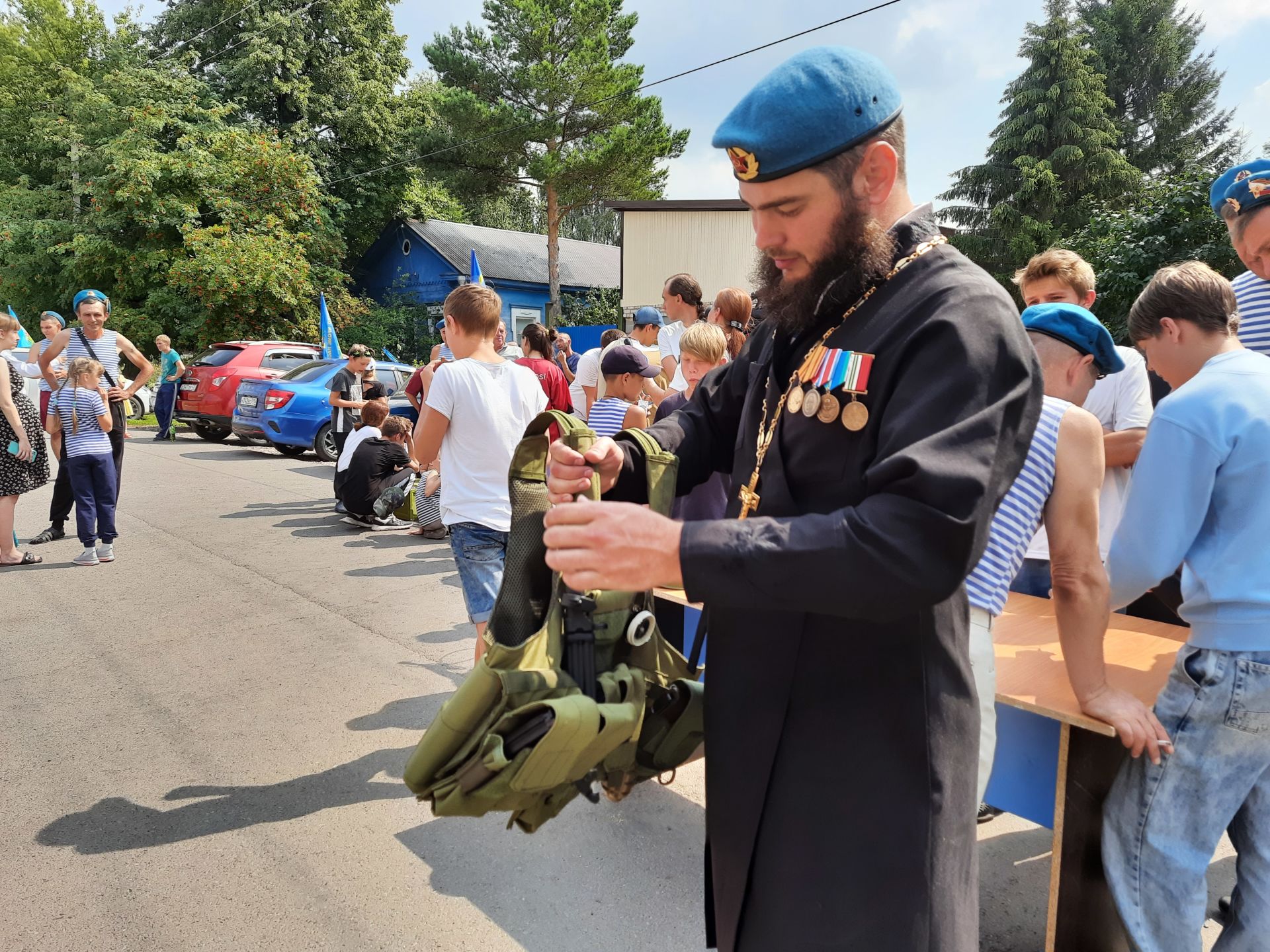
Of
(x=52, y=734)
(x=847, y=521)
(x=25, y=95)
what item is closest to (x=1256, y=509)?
(x=847, y=521)

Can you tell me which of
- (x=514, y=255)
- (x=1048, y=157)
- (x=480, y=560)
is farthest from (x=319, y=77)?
(x=480, y=560)

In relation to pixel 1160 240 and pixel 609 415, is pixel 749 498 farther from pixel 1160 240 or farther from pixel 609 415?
pixel 1160 240

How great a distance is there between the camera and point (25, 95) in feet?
106

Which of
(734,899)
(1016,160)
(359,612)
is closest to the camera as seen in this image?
(734,899)

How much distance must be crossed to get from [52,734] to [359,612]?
212cm

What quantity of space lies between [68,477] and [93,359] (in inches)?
42.0

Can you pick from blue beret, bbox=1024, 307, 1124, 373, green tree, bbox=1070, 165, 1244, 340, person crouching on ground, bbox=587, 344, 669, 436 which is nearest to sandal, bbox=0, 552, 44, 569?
person crouching on ground, bbox=587, 344, 669, 436

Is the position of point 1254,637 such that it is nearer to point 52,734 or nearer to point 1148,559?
point 1148,559

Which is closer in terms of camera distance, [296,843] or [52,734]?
[296,843]

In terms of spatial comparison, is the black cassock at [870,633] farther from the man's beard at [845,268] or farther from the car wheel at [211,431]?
the car wheel at [211,431]

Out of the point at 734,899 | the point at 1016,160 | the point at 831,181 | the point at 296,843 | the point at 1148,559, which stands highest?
the point at 1016,160


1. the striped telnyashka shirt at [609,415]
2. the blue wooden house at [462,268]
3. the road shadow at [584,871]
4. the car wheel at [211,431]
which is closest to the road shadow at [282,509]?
the striped telnyashka shirt at [609,415]

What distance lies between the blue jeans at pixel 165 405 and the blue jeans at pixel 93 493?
9.28 metres

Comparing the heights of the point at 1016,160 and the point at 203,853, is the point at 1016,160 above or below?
above
